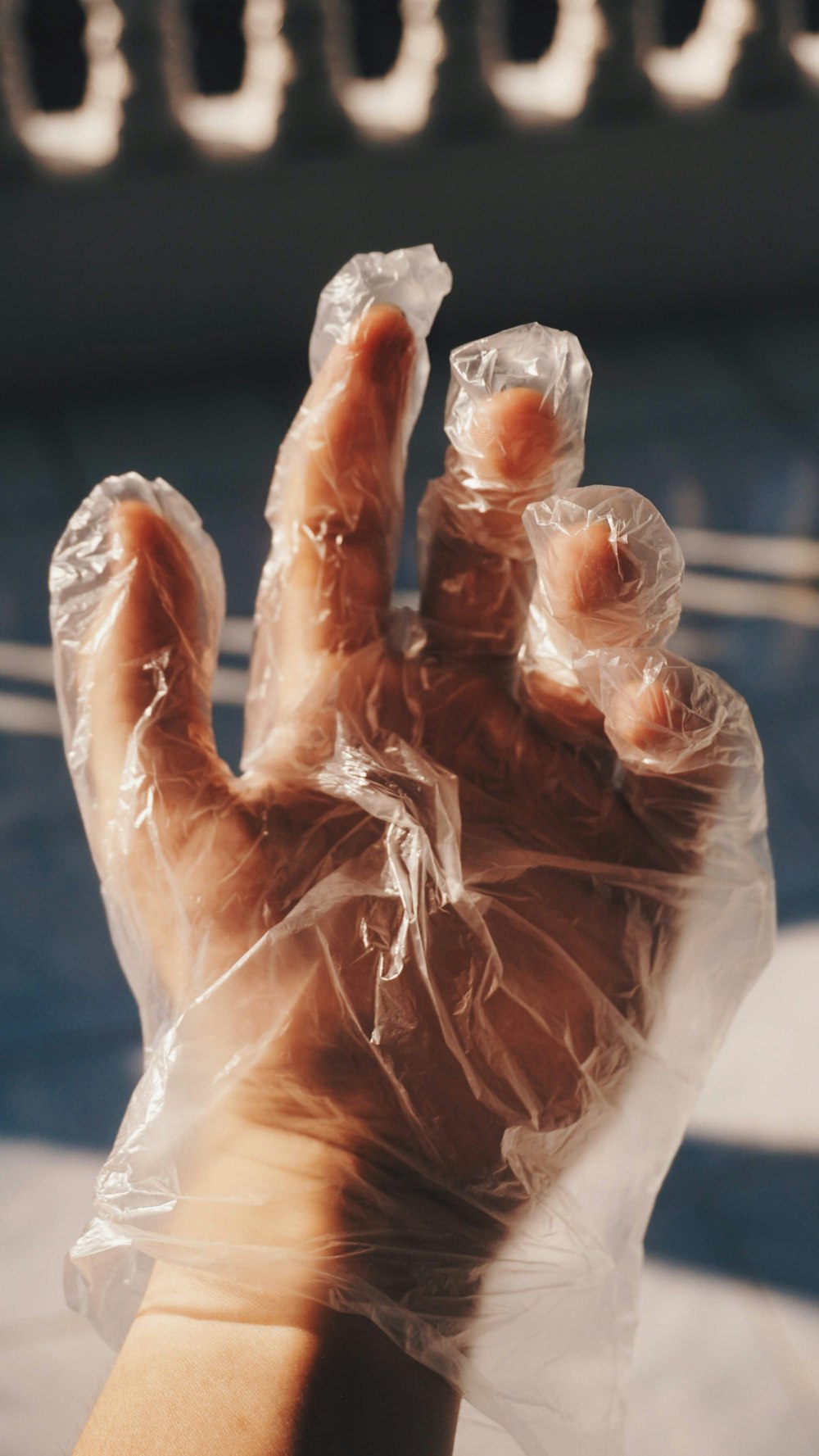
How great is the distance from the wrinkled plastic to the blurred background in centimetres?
60

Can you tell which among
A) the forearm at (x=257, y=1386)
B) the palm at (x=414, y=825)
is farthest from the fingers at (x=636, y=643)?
the forearm at (x=257, y=1386)

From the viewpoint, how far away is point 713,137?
232cm

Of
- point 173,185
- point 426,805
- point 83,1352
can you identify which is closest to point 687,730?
point 426,805

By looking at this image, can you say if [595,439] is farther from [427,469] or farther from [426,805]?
[426,805]

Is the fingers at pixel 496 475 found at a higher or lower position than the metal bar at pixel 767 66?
lower

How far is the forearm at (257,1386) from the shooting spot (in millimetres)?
781

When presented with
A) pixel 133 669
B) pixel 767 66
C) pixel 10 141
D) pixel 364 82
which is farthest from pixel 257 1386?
pixel 767 66

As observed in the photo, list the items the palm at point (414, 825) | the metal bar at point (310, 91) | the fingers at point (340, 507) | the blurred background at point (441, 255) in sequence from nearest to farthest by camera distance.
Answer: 1. the palm at point (414, 825)
2. the fingers at point (340, 507)
3. the blurred background at point (441, 255)
4. the metal bar at point (310, 91)

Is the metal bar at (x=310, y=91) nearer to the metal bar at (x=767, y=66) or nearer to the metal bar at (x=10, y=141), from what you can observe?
the metal bar at (x=10, y=141)

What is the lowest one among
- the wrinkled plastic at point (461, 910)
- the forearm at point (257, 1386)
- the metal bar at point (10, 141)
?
the forearm at point (257, 1386)

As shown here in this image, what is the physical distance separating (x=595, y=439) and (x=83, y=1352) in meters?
1.62

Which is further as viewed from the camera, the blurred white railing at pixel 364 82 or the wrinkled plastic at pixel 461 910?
the blurred white railing at pixel 364 82

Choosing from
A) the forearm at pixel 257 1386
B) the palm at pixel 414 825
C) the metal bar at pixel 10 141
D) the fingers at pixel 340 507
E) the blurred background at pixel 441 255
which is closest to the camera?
the forearm at pixel 257 1386

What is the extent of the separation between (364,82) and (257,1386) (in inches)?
86.6
